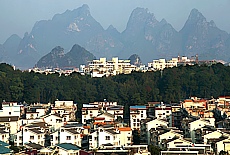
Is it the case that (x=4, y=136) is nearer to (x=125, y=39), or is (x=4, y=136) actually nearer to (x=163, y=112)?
(x=163, y=112)

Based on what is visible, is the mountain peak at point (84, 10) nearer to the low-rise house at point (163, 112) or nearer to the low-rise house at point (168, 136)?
the low-rise house at point (163, 112)

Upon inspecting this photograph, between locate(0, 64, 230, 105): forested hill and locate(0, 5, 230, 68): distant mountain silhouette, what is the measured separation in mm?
47972

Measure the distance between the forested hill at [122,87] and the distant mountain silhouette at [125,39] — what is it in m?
48.0

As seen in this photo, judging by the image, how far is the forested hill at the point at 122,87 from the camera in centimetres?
1844

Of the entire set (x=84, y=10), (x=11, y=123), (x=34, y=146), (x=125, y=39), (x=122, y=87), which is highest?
(x=84, y=10)

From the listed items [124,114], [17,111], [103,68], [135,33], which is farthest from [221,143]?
[135,33]

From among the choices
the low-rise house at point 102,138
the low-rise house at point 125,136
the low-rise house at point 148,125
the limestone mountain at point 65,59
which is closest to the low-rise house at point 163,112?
the low-rise house at point 148,125

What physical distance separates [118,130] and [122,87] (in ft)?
24.9

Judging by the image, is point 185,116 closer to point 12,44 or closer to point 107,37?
point 107,37

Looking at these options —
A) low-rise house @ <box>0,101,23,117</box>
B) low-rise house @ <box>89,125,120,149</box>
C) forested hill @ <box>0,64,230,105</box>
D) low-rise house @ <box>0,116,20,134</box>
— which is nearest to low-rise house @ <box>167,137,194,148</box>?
low-rise house @ <box>89,125,120,149</box>

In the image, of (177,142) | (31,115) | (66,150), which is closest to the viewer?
(66,150)

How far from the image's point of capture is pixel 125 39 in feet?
279

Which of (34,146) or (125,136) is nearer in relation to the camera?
(34,146)

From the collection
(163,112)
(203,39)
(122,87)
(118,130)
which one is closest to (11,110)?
A: (163,112)
